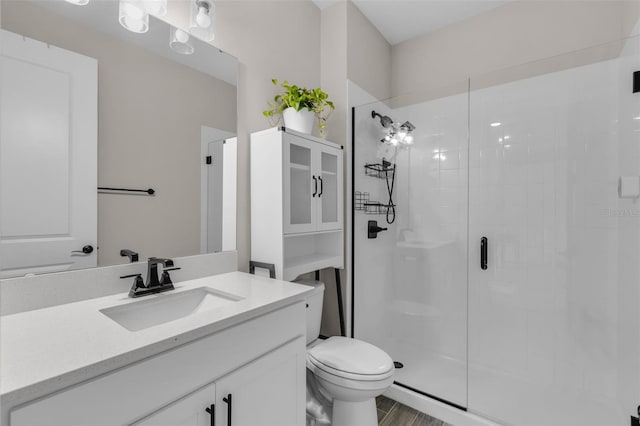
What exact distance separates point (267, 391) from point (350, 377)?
508mm

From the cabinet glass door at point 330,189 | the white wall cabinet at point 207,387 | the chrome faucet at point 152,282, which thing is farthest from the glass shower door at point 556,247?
the chrome faucet at point 152,282

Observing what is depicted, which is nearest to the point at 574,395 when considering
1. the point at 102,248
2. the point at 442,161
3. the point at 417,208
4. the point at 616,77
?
the point at 417,208

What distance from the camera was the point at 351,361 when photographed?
1466 mm

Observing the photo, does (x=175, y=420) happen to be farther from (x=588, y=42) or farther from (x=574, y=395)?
(x=588, y=42)

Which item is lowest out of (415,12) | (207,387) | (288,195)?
(207,387)

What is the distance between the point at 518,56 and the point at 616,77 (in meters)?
0.74

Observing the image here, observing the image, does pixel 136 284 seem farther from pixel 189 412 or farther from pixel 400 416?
pixel 400 416

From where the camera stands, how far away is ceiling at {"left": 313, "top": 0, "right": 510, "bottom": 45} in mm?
2203

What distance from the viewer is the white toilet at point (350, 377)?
139cm

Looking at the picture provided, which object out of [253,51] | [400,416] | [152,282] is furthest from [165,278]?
[400,416]

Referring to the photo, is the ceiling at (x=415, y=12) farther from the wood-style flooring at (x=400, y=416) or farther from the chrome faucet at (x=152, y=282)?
the wood-style flooring at (x=400, y=416)

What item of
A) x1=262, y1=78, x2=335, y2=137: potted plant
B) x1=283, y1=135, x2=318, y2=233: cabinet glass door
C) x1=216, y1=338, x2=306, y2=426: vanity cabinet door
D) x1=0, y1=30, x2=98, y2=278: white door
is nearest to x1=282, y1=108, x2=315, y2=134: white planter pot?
x1=262, y1=78, x2=335, y2=137: potted plant

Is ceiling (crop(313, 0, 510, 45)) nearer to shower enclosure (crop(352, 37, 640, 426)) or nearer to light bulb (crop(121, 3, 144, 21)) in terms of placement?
shower enclosure (crop(352, 37, 640, 426))

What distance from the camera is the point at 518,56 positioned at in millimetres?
2219
